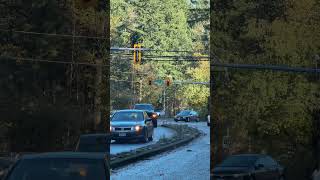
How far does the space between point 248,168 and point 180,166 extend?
5.07 feet

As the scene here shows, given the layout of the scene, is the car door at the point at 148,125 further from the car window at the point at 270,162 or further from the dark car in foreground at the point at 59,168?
the dark car in foreground at the point at 59,168

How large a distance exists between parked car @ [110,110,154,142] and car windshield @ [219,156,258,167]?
78.2 inches

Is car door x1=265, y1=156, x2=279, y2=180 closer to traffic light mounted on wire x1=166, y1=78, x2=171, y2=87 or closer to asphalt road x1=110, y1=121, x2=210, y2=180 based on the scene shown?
asphalt road x1=110, y1=121, x2=210, y2=180

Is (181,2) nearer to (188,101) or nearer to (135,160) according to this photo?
(188,101)

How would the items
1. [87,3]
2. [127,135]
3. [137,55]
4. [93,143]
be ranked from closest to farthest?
[93,143], [87,3], [127,135], [137,55]

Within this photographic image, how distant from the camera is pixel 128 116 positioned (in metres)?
12.6

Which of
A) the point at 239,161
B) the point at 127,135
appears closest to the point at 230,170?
the point at 239,161

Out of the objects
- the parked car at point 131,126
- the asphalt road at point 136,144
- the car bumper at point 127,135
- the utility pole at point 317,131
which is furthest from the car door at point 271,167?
the car bumper at point 127,135

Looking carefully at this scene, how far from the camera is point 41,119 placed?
11812 millimetres

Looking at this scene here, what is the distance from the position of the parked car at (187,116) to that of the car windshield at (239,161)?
1180 millimetres

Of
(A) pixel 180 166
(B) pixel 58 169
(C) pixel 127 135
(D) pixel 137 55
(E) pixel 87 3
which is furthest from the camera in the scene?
(D) pixel 137 55

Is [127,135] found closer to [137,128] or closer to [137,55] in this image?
[137,128]

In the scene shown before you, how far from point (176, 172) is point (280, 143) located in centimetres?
213

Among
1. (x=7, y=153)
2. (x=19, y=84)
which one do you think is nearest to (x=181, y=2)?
(x=19, y=84)
